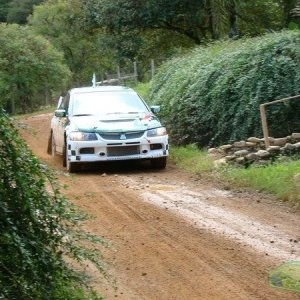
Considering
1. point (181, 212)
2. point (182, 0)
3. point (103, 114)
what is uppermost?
point (182, 0)

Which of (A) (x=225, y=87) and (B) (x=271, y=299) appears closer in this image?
(B) (x=271, y=299)

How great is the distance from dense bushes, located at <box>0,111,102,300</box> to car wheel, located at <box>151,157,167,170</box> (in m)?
8.30

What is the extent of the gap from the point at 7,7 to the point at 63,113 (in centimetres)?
5392

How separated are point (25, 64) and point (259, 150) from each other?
28414mm

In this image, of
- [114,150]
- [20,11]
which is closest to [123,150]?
[114,150]

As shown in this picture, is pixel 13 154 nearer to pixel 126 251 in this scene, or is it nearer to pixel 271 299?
pixel 271 299

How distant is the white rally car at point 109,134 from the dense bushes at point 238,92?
1099 mm

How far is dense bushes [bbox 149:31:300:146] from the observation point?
1309 cm

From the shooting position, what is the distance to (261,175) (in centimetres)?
1112

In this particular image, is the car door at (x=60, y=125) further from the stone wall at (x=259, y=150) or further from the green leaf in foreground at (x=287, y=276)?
the green leaf in foreground at (x=287, y=276)

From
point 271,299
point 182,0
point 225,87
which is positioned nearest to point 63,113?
point 225,87

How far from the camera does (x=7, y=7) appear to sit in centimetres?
6581

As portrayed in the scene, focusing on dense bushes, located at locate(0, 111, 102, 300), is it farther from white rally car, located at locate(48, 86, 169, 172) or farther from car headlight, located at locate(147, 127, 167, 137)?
car headlight, located at locate(147, 127, 167, 137)

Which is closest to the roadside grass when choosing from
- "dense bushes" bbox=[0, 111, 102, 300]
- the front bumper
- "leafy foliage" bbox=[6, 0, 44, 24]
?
the front bumper
